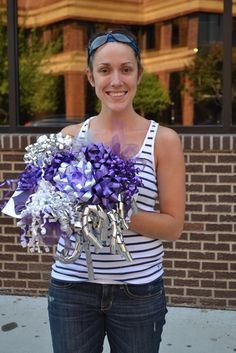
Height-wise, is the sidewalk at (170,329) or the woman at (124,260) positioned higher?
the woman at (124,260)

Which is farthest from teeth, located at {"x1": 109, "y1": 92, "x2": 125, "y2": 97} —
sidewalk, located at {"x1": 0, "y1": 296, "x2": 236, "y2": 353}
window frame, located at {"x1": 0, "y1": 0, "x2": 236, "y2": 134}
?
window frame, located at {"x1": 0, "y1": 0, "x2": 236, "y2": 134}

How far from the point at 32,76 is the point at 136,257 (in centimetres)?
324

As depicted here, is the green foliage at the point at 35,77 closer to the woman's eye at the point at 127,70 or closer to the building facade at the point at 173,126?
the building facade at the point at 173,126

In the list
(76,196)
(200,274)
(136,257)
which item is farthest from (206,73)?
(76,196)

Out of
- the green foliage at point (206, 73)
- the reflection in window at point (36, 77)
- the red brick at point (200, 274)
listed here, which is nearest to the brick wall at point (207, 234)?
the red brick at point (200, 274)

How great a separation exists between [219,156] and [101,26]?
5.04ft

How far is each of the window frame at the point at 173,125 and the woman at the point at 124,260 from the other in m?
2.52

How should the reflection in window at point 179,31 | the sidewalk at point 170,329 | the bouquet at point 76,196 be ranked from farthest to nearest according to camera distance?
1. the reflection in window at point 179,31
2. the sidewalk at point 170,329
3. the bouquet at point 76,196

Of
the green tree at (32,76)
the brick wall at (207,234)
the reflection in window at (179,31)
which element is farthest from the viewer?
the green tree at (32,76)

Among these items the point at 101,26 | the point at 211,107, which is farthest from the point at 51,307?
the point at 101,26

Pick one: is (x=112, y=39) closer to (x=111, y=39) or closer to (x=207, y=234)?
(x=111, y=39)

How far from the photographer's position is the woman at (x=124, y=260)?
5.86 ft

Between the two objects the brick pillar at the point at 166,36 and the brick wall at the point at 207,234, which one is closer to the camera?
the brick wall at the point at 207,234

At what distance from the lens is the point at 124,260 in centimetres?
179
